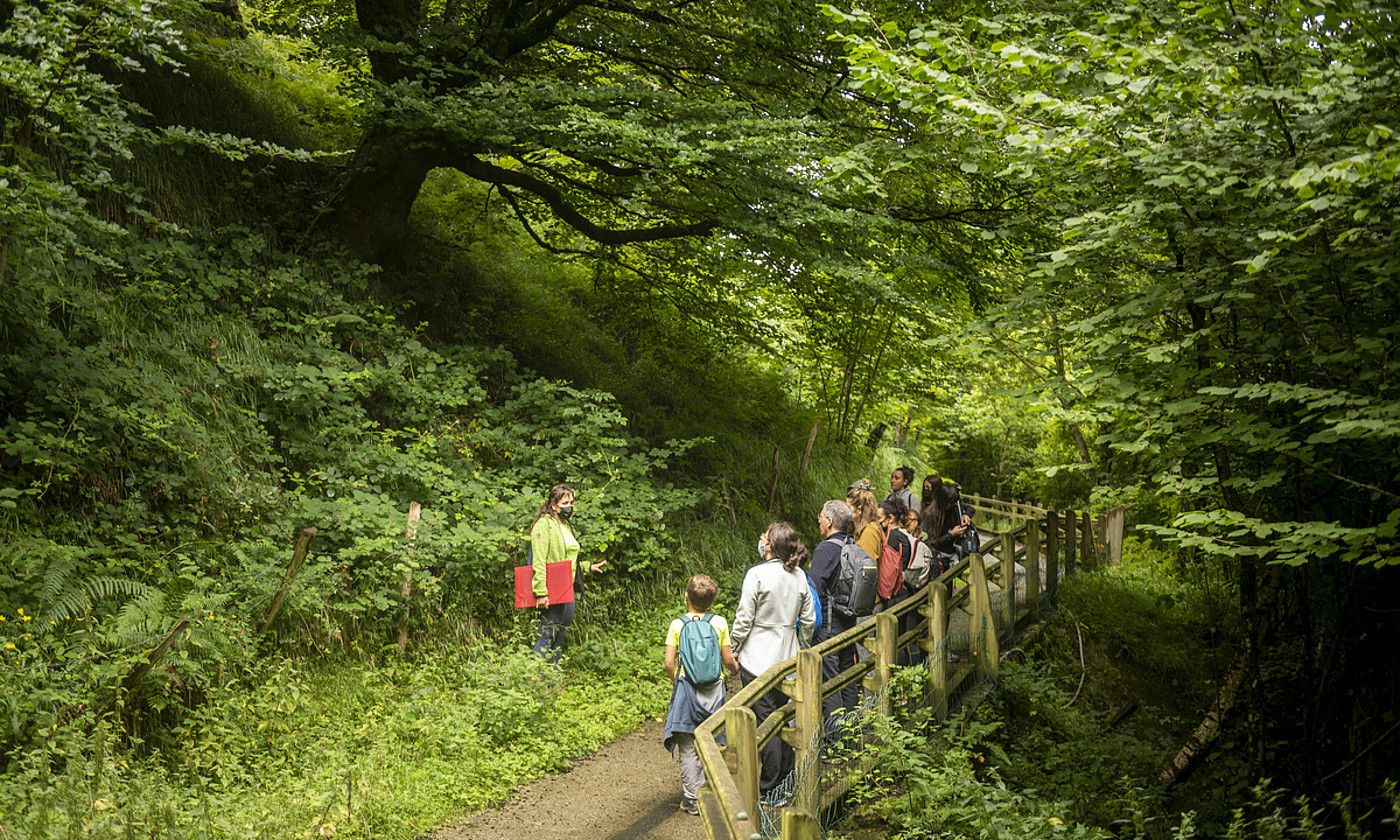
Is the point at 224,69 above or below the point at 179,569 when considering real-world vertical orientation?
above

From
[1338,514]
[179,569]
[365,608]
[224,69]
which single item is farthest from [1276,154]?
[224,69]

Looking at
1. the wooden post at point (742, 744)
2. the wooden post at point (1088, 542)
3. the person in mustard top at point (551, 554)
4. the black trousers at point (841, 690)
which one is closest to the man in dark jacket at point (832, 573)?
the black trousers at point (841, 690)

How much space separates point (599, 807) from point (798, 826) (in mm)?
3618

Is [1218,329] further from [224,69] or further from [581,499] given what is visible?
[224,69]

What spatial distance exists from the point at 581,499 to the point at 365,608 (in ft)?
9.25

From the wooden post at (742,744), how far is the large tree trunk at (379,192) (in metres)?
8.78

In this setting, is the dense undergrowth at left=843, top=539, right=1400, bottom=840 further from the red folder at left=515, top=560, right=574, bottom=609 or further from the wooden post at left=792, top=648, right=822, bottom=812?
the red folder at left=515, top=560, right=574, bottom=609

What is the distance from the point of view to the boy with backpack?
6211mm

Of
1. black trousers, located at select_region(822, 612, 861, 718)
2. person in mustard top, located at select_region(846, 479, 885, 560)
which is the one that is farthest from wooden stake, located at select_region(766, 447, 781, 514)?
black trousers, located at select_region(822, 612, 861, 718)

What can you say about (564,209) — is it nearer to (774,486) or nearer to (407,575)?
(774,486)

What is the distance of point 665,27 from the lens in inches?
446

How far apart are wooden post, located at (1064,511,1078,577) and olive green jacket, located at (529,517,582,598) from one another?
35.5 feet

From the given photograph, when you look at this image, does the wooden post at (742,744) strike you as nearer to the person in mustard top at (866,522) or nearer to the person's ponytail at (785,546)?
the person's ponytail at (785,546)

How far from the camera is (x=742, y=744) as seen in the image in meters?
4.82
